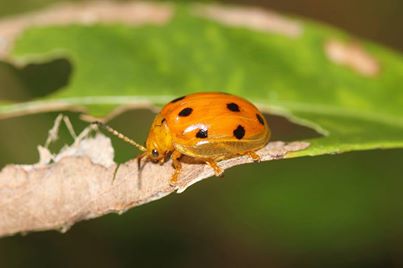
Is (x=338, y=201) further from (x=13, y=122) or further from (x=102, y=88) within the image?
(x=13, y=122)

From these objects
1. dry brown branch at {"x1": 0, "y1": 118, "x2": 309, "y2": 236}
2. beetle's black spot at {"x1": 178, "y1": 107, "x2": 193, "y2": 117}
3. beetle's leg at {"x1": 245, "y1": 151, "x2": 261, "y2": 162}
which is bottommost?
dry brown branch at {"x1": 0, "y1": 118, "x2": 309, "y2": 236}

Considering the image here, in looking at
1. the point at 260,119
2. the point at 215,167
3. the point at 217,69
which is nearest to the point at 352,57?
the point at 217,69

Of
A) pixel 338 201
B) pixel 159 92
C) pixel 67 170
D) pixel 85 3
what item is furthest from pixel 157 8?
pixel 338 201

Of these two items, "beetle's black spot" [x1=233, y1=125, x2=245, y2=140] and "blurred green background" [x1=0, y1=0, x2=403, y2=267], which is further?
"blurred green background" [x1=0, y1=0, x2=403, y2=267]

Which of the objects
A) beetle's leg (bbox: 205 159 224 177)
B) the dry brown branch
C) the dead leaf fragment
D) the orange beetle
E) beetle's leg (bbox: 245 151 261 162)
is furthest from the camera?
the dead leaf fragment

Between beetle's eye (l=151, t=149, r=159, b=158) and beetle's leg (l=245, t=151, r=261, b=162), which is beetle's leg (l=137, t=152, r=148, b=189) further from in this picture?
beetle's leg (l=245, t=151, r=261, b=162)

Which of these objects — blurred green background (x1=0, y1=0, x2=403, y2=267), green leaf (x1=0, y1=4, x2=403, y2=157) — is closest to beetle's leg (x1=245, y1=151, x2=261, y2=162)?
green leaf (x1=0, y1=4, x2=403, y2=157)

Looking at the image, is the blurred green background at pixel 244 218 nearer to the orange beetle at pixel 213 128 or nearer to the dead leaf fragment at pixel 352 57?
the dead leaf fragment at pixel 352 57
